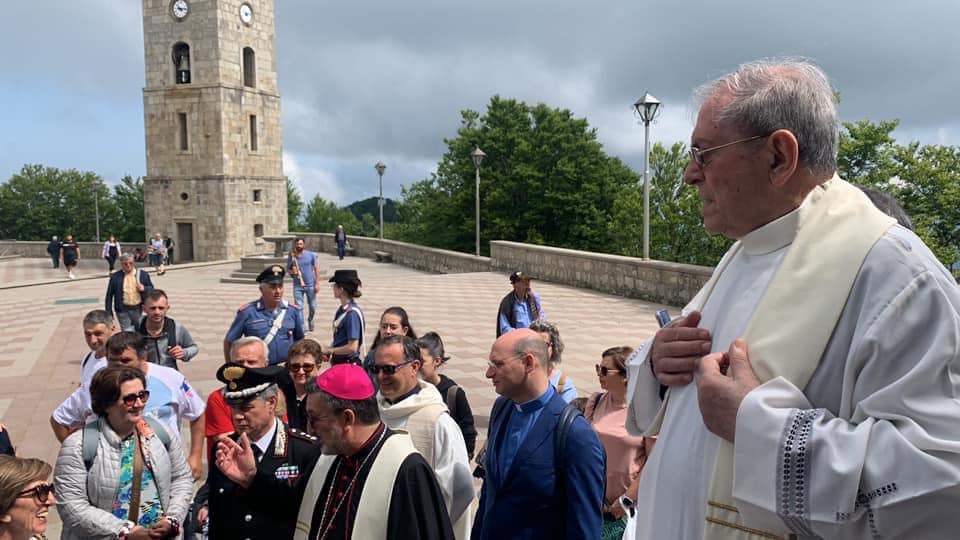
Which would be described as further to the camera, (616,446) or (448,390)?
(448,390)

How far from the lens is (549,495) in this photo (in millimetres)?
3057

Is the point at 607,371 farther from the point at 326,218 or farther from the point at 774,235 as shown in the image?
the point at 326,218

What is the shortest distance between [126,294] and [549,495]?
8085mm

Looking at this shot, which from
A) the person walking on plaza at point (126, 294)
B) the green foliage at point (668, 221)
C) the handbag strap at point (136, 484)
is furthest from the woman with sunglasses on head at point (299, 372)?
the green foliage at point (668, 221)

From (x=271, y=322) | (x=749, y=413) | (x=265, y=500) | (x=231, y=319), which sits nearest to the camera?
(x=749, y=413)

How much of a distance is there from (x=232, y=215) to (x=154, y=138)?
6.48 meters

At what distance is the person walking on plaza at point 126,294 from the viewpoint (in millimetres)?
9422

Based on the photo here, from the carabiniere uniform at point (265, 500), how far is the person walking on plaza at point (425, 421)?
1.53 feet

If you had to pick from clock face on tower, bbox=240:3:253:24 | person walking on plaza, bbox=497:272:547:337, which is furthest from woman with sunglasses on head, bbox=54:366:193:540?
clock face on tower, bbox=240:3:253:24

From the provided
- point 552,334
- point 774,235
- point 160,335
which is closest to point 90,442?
point 160,335

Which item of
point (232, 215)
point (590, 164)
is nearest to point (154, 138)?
point (232, 215)

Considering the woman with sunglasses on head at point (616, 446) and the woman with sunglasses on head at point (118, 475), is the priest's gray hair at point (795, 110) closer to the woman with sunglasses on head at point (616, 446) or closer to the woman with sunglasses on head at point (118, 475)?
the woman with sunglasses on head at point (616, 446)

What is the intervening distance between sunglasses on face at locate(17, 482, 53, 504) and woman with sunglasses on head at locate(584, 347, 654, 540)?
2.48 meters

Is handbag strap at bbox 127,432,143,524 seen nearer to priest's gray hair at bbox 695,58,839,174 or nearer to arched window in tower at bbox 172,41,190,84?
priest's gray hair at bbox 695,58,839,174
